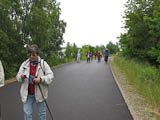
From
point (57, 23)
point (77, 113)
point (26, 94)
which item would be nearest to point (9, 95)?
point (77, 113)

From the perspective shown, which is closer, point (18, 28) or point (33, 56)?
point (33, 56)

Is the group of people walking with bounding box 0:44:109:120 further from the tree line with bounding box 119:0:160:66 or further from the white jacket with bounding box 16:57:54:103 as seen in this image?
the tree line with bounding box 119:0:160:66

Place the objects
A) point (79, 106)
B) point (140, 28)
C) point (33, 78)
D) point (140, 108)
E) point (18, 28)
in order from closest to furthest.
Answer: point (33, 78)
point (140, 108)
point (79, 106)
point (18, 28)
point (140, 28)

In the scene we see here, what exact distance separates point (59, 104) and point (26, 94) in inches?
94.2

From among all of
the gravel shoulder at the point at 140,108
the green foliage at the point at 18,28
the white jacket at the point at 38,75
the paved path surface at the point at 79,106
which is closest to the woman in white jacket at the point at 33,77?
the white jacket at the point at 38,75

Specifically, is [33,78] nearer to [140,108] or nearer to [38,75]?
[38,75]

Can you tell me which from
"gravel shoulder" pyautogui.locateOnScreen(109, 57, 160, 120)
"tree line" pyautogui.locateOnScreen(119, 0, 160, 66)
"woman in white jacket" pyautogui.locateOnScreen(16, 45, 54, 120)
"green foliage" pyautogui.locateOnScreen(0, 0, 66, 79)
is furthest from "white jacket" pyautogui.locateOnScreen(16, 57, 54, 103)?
"tree line" pyautogui.locateOnScreen(119, 0, 160, 66)

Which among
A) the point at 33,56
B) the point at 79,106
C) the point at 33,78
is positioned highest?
the point at 33,56

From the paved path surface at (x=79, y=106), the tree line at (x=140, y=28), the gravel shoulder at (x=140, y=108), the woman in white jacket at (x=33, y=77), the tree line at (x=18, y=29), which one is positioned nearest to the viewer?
the woman in white jacket at (x=33, y=77)

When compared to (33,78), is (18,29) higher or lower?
higher

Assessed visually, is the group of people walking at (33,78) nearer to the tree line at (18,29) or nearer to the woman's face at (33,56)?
the woman's face at (33,56)

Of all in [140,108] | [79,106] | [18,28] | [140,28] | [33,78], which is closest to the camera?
[33,78]

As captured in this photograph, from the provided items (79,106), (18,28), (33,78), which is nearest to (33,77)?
(33,78)

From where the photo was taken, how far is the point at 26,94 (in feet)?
10.3
